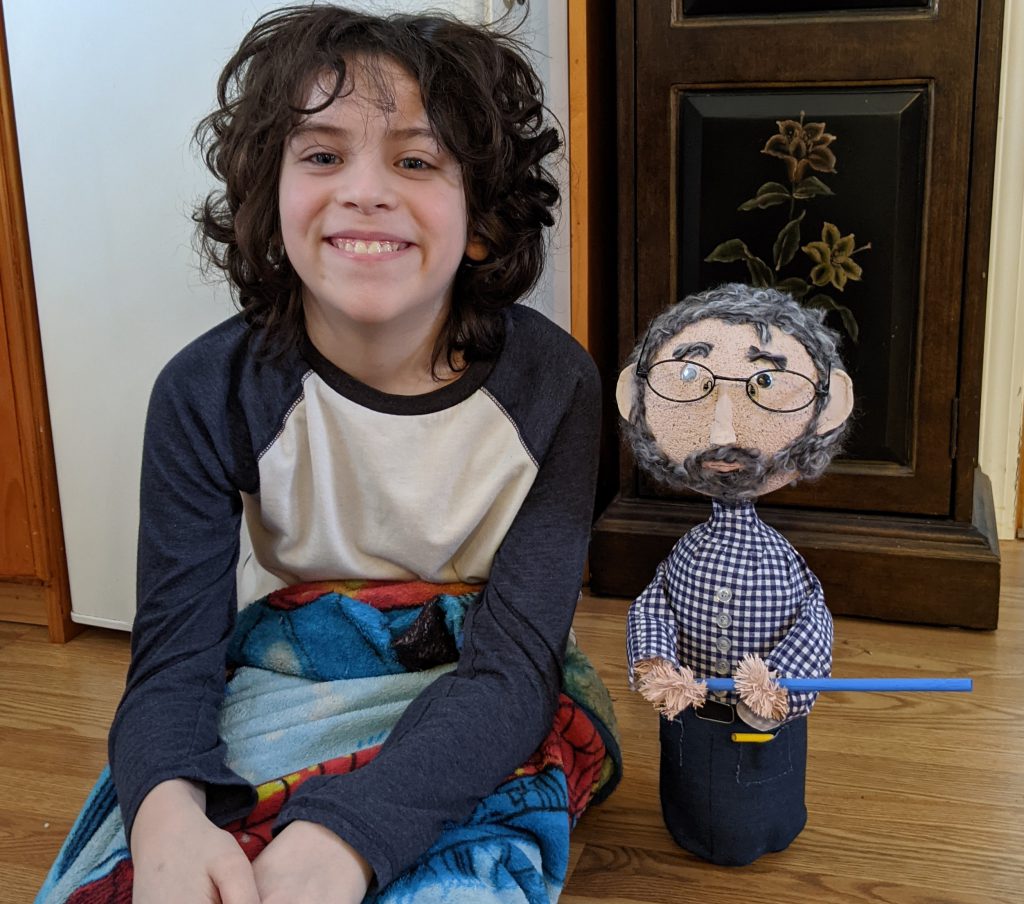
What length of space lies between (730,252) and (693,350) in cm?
62

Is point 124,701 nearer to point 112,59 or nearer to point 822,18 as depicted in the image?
point 112,59

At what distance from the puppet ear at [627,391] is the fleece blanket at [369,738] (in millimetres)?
233

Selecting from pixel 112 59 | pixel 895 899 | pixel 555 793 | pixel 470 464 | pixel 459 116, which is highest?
pixel 112 59

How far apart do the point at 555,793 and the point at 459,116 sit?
570mm

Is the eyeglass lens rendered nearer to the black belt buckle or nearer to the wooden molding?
the black belt buckle

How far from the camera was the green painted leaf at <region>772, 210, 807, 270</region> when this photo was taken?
57.5 inches

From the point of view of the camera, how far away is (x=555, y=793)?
937 mm

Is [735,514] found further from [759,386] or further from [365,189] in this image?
[365,189]

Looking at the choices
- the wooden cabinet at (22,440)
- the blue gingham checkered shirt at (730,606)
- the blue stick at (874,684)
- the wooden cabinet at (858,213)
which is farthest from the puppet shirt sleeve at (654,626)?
the wooden cabinet at (22,440)

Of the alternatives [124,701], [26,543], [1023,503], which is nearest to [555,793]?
[124,701]

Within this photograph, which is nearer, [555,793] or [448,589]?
[555,793]

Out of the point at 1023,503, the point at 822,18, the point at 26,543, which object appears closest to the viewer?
the point at 822,18

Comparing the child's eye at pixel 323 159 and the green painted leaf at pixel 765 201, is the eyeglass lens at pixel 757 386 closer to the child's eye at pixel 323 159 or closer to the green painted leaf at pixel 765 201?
the child's eye at pixel 323 159

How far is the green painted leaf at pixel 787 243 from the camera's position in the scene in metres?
1.46
